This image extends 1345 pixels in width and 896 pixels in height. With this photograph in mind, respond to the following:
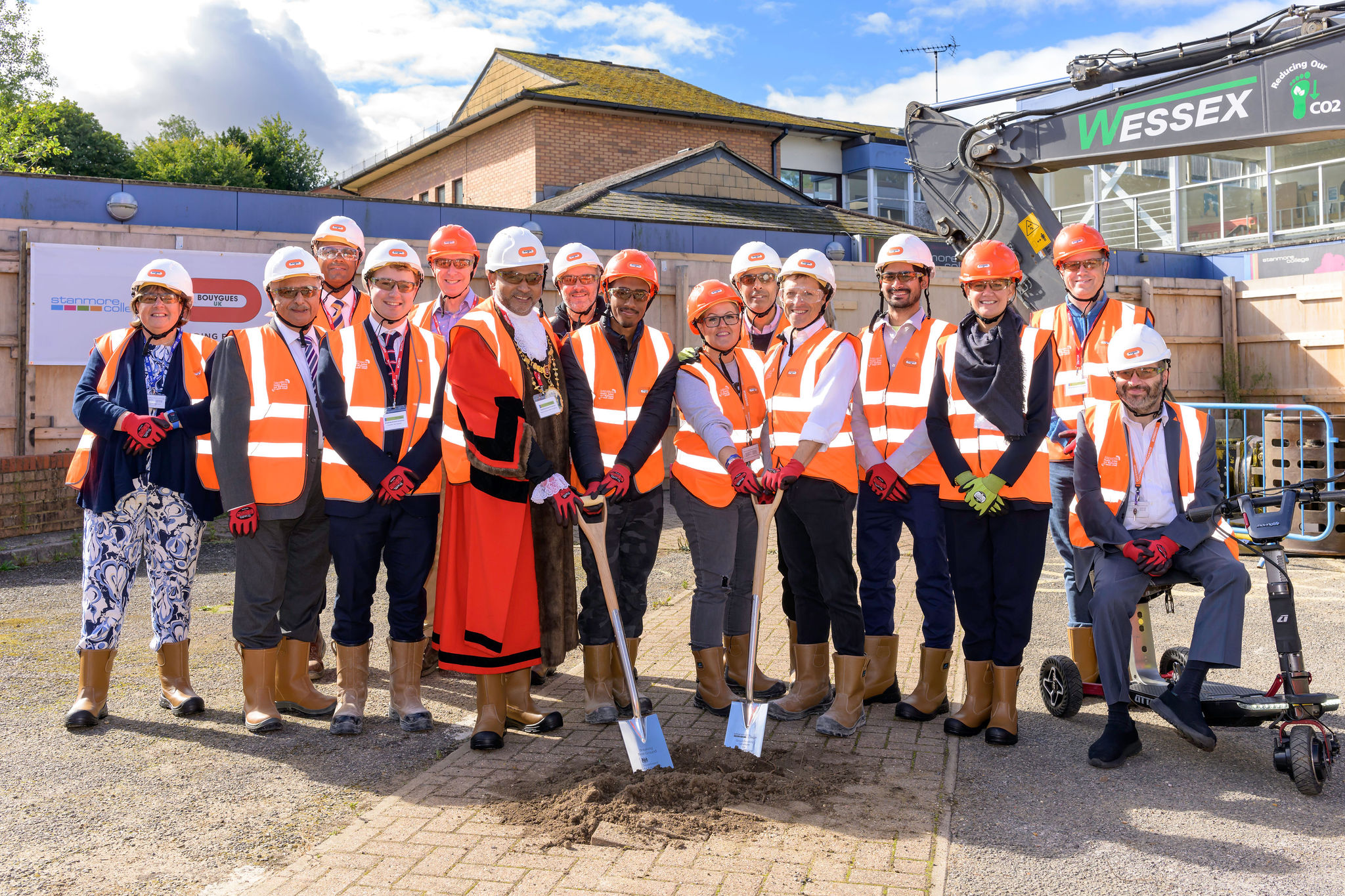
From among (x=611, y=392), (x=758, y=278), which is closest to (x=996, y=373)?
(x=758, y=278)

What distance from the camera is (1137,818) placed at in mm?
3938

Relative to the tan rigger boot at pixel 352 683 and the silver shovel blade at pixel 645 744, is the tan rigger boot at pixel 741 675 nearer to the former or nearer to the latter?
the silver shovel blade at pixel 645 744

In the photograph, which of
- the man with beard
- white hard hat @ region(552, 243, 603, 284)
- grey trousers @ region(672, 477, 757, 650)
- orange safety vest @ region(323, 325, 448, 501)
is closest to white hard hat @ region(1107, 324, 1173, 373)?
the man with beard

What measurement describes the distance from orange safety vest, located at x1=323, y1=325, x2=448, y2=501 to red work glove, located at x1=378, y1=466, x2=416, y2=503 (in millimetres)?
65

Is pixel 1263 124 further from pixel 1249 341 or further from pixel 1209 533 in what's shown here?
pixel 1249 341

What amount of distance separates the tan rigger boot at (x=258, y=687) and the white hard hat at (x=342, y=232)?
7.31 ft

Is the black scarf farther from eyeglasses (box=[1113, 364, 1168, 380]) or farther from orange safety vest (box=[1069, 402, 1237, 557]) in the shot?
eyeglasses (box=[1113, 364, 1168, 380])

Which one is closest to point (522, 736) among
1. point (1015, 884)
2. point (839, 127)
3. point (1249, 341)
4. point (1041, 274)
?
point (1015, 884)

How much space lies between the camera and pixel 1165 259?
24.8 meters

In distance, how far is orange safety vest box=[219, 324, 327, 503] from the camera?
A: 5.07 m

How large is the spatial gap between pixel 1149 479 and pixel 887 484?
1.17 meters

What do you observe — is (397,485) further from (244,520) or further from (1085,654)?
(1085,654)

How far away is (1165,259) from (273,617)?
2429cm

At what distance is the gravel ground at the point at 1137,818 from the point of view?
343 cm
